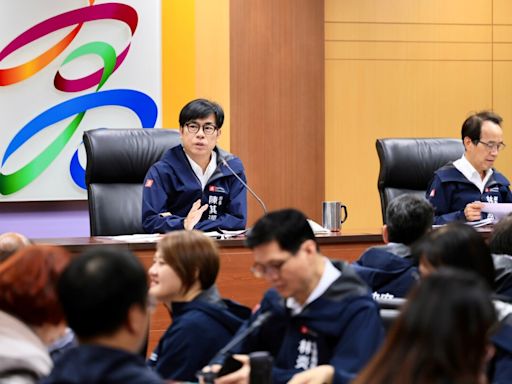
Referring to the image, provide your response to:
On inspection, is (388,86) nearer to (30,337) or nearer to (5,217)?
(5,217)

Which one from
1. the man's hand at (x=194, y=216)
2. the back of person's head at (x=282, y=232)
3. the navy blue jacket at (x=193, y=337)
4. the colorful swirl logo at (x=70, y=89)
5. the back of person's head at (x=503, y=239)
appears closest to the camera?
the back of person's head at (x=282, y=232)

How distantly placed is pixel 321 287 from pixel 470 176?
9.65ft

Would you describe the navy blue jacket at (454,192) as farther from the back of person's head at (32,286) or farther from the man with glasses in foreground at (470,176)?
the back of person's head at (32,286)

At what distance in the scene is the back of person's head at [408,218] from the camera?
135 inches

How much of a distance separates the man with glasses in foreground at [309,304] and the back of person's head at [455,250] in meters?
0.26

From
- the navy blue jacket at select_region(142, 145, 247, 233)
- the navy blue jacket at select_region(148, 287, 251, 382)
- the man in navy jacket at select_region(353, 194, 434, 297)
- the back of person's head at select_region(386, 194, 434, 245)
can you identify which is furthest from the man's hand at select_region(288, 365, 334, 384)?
the navy blue jacket at select_region(142, 145, 247, 233)

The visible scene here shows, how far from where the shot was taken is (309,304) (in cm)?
256

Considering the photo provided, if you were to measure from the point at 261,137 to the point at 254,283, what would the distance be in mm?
2461

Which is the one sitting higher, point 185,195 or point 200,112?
point 200,112

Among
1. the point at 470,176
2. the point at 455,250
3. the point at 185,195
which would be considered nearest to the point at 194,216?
the point at 185,195

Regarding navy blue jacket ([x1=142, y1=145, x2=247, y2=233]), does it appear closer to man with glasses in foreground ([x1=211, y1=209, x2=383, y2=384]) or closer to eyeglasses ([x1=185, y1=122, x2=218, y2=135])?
eyeglasses ([x1=185, y1=122, x2=218, y2=135])

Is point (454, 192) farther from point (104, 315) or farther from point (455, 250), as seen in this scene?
point (104, 315)

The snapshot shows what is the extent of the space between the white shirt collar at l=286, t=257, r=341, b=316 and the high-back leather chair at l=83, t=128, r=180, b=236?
2.46m

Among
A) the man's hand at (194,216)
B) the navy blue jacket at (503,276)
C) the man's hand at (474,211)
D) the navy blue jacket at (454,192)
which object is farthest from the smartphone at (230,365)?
the navy blue jacket at (454,192)
